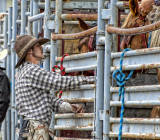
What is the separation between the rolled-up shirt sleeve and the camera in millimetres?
5609

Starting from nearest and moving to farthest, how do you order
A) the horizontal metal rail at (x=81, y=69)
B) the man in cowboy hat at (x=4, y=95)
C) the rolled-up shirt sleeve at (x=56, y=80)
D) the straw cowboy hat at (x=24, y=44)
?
the horizontal metal rail at (x=81, y=69), the rolled-up shirt sleeve at (x=56, y=80), the straw cowboy hat at (x=24, y=44), the man in cowboy hat at (x=4, y=95)

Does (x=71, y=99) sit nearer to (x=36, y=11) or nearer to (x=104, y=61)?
(x=104, y=61)

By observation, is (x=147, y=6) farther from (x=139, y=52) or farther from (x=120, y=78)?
(x=120, y=78)

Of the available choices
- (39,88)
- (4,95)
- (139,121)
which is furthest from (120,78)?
(4,95)

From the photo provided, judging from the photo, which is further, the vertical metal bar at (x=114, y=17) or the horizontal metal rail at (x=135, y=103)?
the vertical metal bar at (x=114, y=17)

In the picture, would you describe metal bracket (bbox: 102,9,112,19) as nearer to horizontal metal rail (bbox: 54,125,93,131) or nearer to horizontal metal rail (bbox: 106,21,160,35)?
horizontal metal rail (bbox: 106,21,160,35)

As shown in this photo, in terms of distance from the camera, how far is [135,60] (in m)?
4.87

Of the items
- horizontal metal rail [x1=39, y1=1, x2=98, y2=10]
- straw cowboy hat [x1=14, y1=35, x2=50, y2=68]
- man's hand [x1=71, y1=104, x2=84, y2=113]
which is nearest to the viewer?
man's hand [x1=71, y1=104, x2=84, y2=113]

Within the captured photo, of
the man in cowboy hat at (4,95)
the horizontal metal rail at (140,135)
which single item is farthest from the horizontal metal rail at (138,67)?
the man in cowboy hat at (4,95)

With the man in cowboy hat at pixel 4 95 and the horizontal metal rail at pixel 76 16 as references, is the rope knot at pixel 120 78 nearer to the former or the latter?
the horizontal metal rail at pixel 76 16

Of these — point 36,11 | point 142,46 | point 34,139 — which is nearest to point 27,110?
point 34,139

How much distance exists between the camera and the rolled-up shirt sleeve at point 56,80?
5609mm

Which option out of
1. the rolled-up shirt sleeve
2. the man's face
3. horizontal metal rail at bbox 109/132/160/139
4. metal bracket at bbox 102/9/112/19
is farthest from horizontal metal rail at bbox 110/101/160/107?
the man's face

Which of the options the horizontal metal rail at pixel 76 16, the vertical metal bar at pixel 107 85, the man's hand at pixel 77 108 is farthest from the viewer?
the horizontal metal rail at pixel 76 16
